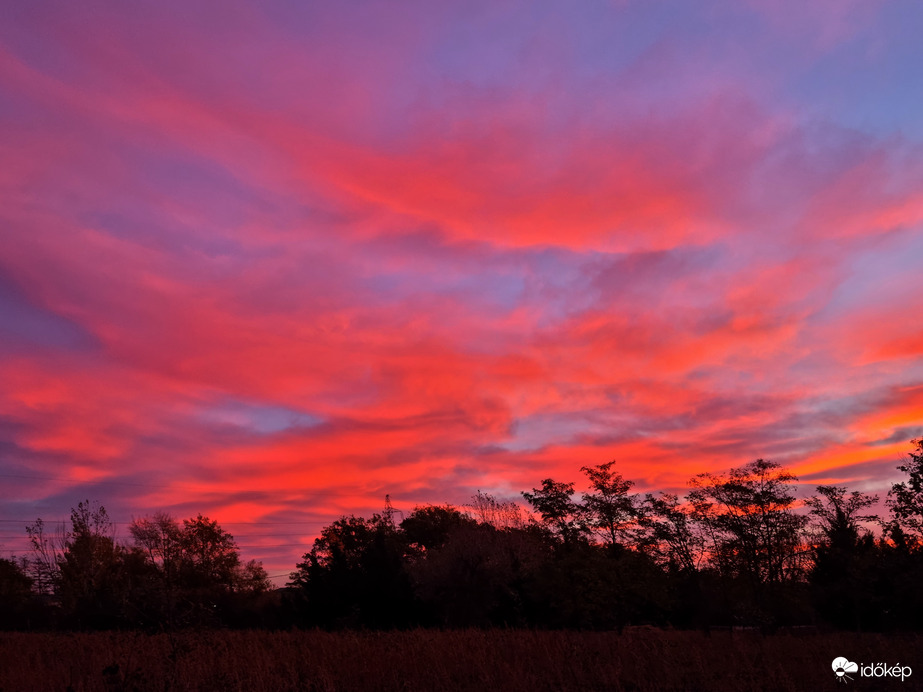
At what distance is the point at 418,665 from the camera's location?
15555mm

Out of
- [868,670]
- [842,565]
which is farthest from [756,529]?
[868,670]

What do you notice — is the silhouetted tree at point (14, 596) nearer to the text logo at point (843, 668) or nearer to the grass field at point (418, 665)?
the grass field at point (418, 665)

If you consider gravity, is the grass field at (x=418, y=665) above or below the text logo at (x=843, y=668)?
above

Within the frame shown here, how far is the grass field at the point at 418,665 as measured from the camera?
1352 centimetres

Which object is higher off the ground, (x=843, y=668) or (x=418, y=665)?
(x=418, y=665)

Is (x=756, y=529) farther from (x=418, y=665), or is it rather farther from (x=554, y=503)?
(x=418, y=665)

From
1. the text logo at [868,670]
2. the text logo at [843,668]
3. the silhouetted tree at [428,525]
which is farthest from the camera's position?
the silhouetted tree at [428,525]

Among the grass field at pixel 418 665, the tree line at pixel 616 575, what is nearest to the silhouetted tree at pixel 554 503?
the tree line at pixel 616 575

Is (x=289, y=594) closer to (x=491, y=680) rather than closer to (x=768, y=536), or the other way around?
(x=768, y=536)

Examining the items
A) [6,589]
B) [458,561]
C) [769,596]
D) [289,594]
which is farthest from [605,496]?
[6,589]

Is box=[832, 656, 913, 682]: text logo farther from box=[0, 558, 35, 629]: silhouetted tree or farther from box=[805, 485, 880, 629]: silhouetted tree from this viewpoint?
box=[0, 558, 35, 629]: silhouetted tree

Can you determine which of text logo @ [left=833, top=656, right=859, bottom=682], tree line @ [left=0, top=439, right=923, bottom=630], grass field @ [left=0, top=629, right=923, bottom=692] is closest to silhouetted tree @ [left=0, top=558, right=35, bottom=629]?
tree line @ [left=0, top=439, right=923, bottom=630]

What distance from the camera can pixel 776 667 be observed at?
1532 cm

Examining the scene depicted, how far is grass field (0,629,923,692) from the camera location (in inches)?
532
